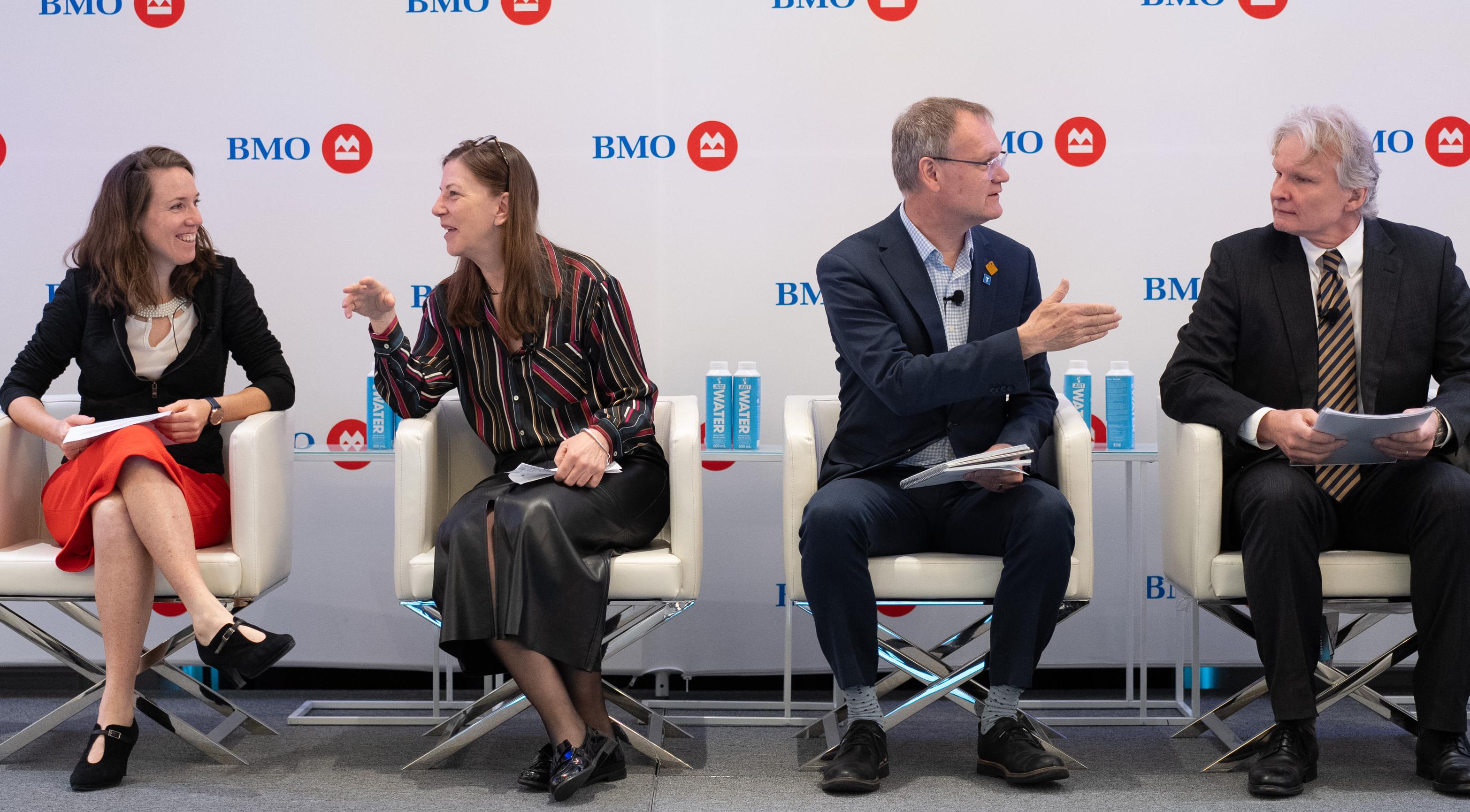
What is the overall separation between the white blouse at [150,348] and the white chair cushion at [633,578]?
2.58 ft

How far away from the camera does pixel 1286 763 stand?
232 cm

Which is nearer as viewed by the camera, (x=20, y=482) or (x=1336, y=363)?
(x=1336, y=363)

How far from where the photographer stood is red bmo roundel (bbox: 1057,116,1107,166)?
3.25 metres

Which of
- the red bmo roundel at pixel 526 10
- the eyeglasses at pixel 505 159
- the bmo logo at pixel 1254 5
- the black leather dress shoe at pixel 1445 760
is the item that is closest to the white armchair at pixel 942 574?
the black leather dress shoe at pixel 1445 760

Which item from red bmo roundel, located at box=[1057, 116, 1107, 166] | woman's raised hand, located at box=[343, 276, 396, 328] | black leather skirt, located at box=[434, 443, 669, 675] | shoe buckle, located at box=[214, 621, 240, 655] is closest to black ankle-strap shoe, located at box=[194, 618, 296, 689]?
shoe buckle, located at box=[214, 621, 240, 655]

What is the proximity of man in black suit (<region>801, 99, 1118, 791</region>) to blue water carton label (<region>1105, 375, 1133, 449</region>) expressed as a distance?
0.37 metres

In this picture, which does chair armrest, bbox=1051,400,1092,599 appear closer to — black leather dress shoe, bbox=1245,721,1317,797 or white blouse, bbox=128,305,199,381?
black leather dress shoe, bbox=1245,721,1317,797

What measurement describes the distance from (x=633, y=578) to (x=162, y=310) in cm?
123

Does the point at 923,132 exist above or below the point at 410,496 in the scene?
above

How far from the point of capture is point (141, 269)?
9.07 ft

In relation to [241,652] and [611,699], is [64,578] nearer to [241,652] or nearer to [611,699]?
[241,652]

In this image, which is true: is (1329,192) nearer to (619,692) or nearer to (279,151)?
(619,692)

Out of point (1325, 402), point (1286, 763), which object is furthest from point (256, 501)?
point (1325, 402)

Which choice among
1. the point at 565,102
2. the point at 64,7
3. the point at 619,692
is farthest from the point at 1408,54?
the point at 64,7
